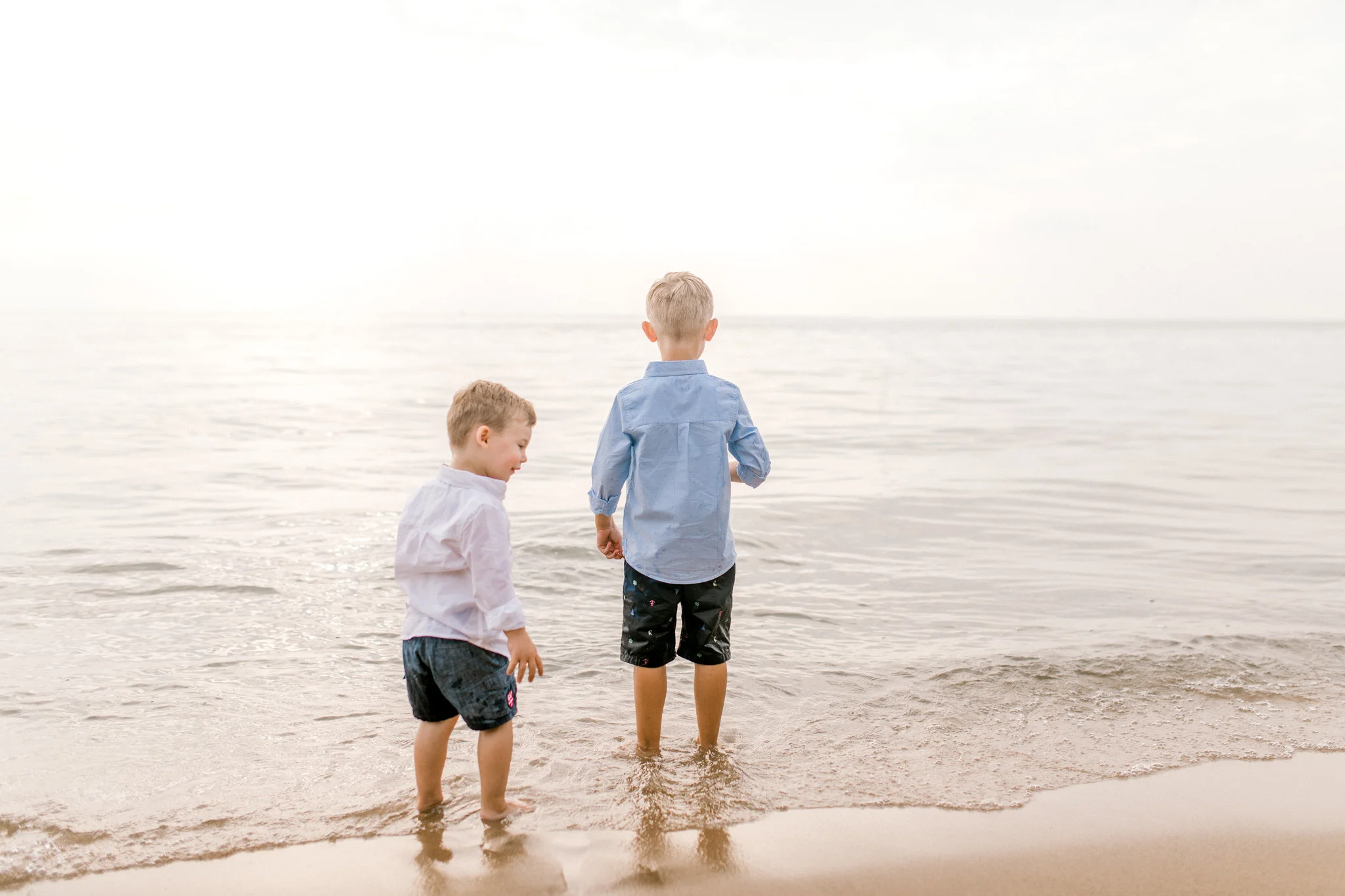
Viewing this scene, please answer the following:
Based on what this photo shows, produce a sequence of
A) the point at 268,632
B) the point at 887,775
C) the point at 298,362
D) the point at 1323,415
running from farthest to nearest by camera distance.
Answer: the point at 298,362, the point at 1323,415, the point at 268,632, the point at 887,775

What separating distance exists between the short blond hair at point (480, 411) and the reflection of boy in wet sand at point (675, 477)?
48cm

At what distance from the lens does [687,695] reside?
179 inches

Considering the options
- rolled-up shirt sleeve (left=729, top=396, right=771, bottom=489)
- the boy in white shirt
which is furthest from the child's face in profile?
rolled-up shirt sleeve (left=729, top=396, right=771, bottom=489)

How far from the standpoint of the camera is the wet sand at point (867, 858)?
279 cm

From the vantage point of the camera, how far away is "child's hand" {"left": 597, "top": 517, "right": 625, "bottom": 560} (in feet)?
11.9

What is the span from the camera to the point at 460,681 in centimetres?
302

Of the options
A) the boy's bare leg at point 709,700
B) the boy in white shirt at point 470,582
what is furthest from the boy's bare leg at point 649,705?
the boy in white shirt at point 470,582

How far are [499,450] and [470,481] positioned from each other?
143mm

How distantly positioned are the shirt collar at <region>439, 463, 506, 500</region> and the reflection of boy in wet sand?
1.98 ft

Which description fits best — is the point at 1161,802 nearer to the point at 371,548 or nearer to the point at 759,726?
the point at 759,726

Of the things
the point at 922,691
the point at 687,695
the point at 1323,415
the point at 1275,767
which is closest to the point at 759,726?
the point at 687,695

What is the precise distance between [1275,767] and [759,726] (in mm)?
1896

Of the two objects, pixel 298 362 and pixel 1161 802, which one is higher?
pixel 298 362

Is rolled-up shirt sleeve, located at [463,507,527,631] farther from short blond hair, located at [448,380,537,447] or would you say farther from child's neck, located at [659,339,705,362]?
child's neck, located at [659,339,705,362]
